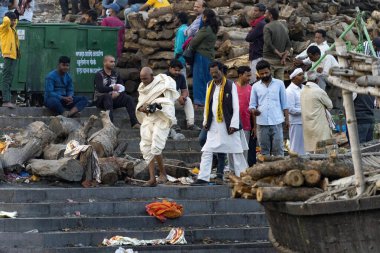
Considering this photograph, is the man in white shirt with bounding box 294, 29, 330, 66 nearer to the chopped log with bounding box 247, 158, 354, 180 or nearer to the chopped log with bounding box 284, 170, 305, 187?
the chopped log with bounding box 247, 158, 354, 180

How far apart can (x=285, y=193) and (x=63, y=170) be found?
481cm

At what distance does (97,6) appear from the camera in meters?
30.8

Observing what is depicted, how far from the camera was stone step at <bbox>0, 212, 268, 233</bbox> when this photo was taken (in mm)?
17625

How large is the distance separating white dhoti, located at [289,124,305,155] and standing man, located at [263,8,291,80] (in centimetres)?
263

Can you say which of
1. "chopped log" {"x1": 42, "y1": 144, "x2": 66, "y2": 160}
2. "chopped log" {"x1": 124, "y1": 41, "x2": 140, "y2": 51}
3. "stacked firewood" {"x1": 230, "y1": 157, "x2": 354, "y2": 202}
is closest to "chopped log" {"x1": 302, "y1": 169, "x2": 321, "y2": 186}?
"stacked firewood" {"x1": 230, "y1": 157, "x2": 354, "y2": 202}

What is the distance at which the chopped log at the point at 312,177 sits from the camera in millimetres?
15305

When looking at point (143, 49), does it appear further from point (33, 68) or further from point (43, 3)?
point (43, 3)

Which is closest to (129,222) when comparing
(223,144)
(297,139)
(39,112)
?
(223,144)

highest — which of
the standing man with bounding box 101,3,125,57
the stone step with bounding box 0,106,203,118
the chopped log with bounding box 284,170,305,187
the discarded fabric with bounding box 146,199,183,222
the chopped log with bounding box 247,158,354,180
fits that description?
the standing man with bounding box 101,3,125,57

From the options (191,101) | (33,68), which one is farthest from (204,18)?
(33,68)

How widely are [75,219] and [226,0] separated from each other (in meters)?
9.77

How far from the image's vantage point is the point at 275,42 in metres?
23.4

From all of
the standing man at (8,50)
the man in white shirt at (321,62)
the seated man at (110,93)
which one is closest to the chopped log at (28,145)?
the seated man at (110,93)

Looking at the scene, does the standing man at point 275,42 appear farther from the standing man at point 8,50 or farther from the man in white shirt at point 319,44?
the standing man at point 8,50
